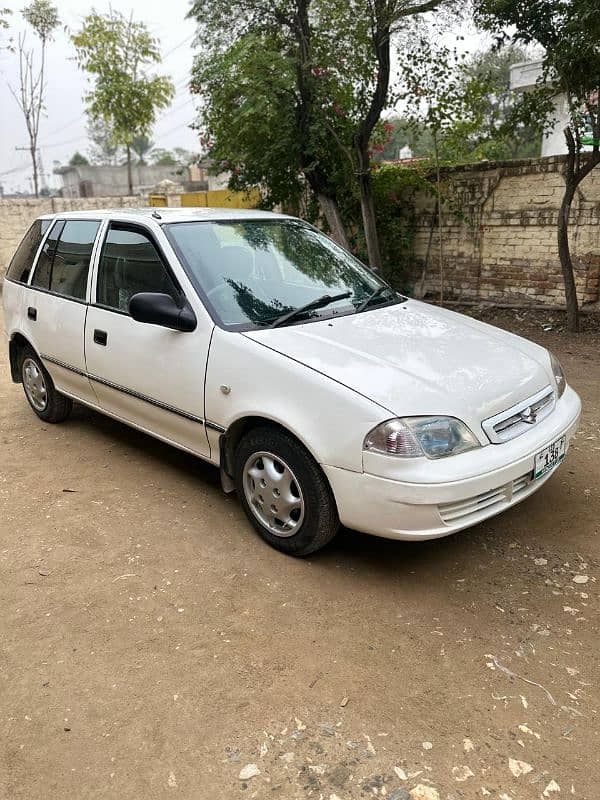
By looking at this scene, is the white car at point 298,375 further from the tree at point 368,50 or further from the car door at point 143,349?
the tree at point 368,50

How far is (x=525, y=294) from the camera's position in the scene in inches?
339

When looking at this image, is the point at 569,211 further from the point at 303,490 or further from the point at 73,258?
the point at 303,490

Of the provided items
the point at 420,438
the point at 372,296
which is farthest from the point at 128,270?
the point at 420,438

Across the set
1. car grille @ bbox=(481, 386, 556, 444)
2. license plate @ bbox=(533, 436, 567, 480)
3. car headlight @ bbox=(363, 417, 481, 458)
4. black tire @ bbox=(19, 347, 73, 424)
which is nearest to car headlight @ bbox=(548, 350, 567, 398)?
car grille @ bbox=(481, 386, 556, 444)

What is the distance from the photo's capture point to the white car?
9.08ft

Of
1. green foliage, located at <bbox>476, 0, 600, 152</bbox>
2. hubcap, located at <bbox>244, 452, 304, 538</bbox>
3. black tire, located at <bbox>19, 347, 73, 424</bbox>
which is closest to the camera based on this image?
hubcap, located at <bbox>244, 452, 304, 538</bbox>

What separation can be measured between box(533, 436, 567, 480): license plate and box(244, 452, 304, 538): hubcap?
3.80ft

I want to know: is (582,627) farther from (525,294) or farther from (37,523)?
(525,294)

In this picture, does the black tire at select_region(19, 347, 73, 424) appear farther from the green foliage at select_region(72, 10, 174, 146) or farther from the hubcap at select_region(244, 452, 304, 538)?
the green foliage at select_region(72, 10, 174, 146)

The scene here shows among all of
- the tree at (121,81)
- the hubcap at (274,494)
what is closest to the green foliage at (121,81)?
the tree at (121,81)

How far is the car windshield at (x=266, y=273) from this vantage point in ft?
11.5

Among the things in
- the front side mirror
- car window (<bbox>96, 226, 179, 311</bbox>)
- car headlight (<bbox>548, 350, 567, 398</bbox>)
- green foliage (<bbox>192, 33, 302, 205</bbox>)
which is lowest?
car headlight (<bbox>548, 350, 567, 398</bbox>)

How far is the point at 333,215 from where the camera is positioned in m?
9.48

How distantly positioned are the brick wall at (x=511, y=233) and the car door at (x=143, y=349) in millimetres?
6096
